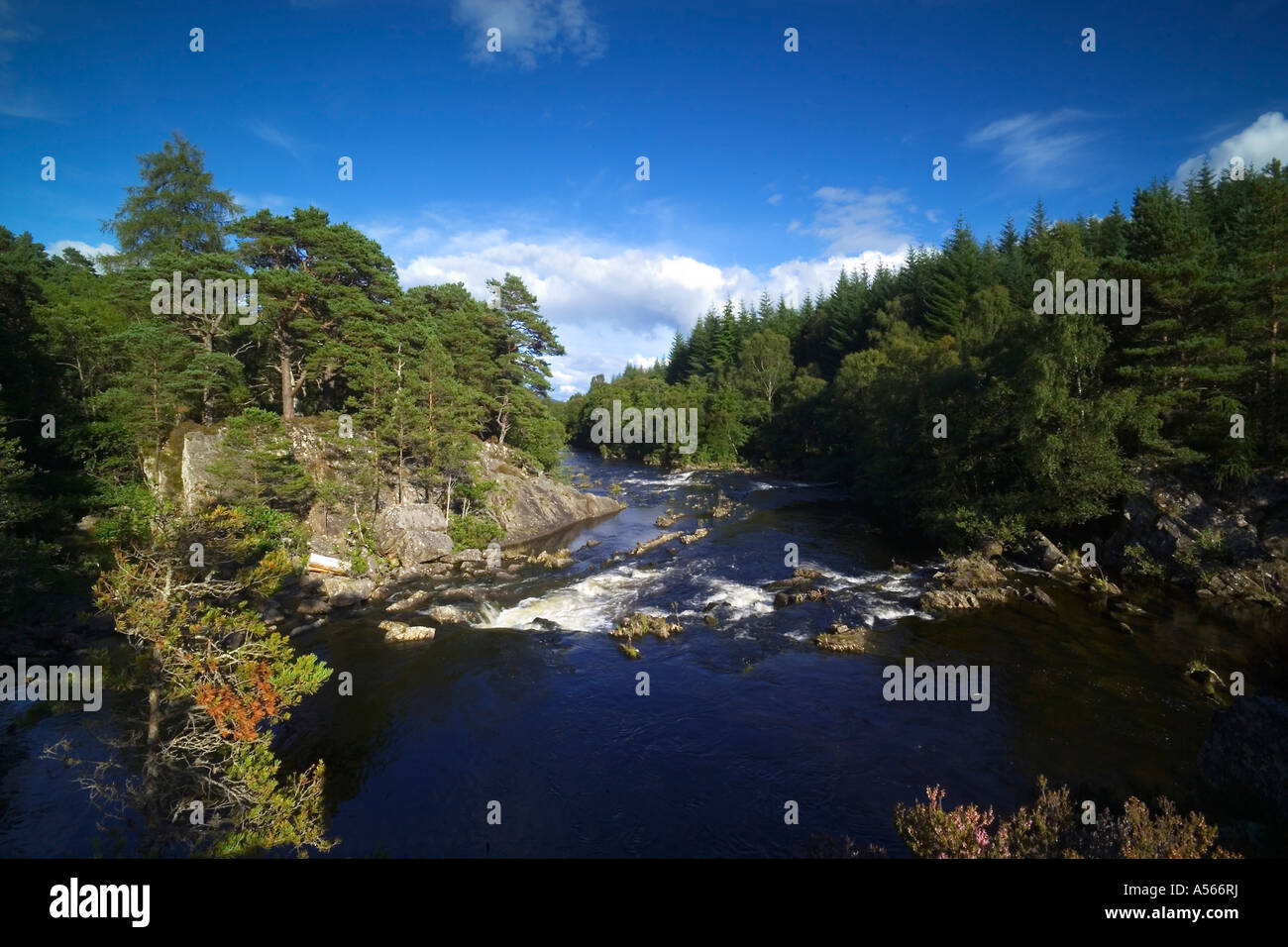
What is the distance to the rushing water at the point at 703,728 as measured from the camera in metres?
13.4

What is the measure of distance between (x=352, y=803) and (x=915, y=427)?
1601 inches

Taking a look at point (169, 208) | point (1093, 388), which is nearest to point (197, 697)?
point (1093, 388)

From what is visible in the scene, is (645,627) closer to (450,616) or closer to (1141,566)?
(450,616)

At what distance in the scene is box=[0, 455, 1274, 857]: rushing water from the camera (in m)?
13.4

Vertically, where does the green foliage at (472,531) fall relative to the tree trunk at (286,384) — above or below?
below

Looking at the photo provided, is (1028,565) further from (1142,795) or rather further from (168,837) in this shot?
(168,837)

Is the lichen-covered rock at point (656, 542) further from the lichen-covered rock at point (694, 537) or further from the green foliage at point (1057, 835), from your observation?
the green foliage at point (1057, 835)

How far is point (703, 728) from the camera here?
1758 cm

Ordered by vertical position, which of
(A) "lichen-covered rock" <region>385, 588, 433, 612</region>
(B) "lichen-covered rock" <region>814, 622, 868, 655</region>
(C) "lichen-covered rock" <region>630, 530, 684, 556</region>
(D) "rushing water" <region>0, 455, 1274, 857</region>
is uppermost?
(C) "lichen-covered rock" <region>630, 530, 684, 556</region>

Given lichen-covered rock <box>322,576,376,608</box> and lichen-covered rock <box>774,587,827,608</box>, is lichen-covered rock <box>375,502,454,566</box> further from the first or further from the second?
lichen-covered rock <box>774,587,827,608</box>

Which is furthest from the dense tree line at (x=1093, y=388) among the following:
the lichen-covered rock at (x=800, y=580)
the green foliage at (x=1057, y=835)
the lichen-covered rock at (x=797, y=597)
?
the green foliage at (x=1057, y=835)

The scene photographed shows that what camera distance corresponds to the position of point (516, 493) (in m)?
44.6

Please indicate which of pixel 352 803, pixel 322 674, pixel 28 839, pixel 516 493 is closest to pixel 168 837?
pixel 322 674

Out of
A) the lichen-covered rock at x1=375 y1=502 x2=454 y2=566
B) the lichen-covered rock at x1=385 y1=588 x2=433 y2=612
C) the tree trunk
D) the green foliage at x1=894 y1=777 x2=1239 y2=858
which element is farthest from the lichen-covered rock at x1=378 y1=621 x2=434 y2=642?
the tree trunk
